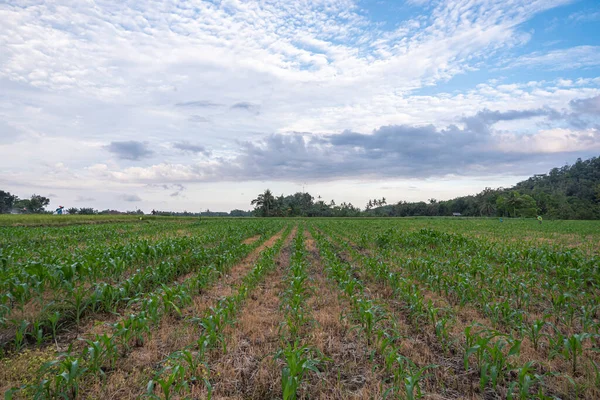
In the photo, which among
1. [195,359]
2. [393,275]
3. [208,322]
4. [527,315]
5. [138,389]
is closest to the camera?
[138,389]

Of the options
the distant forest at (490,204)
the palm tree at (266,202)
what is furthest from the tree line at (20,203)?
the palm tree at (266,202)

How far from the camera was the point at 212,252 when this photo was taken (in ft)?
38.4

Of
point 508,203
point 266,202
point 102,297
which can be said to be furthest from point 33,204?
point 508,203

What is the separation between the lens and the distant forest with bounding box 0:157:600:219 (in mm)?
74562

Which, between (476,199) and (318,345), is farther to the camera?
(476,199)

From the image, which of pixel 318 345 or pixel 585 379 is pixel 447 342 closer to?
pixel 585 379

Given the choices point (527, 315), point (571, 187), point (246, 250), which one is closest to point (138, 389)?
point (527, 315)

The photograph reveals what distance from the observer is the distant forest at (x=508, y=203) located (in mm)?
78488

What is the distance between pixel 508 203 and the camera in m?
83.8

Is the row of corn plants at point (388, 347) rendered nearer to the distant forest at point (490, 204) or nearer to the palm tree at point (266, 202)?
the distant forest at point (490, 204)

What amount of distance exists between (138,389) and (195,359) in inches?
30.6

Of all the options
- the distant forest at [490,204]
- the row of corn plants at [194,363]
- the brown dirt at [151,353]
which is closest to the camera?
the row of corn plants at [194,363]

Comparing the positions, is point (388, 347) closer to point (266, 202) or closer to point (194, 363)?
point (194, 363)

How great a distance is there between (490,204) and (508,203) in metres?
18.3
